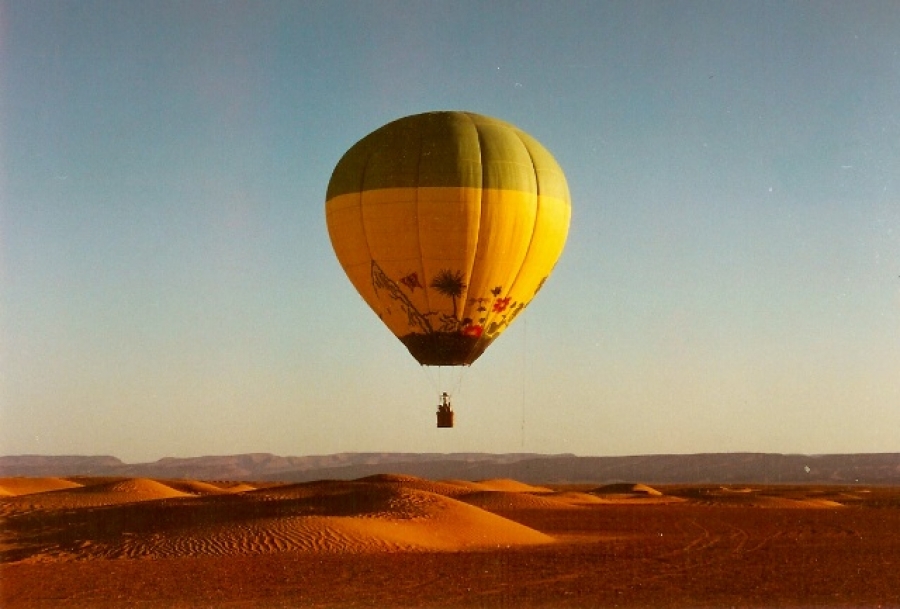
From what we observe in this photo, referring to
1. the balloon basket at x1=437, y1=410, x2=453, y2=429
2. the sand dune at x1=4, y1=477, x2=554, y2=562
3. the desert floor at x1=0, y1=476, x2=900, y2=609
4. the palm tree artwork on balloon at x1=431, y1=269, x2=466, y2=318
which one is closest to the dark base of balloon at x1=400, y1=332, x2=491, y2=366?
the palm tree artwork on balloon at x1=431, y1=269, x2=466, y2=318

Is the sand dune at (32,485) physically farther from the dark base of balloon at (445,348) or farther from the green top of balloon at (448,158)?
the green top of balloon at (448,158)

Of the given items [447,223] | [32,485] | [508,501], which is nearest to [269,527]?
[447,223]

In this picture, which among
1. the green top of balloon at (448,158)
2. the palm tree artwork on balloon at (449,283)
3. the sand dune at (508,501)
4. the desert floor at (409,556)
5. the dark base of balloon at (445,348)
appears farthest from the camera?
the sand dune at (508,501)

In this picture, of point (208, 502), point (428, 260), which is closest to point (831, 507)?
point (208, 502)

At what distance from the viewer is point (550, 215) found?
3138 cm

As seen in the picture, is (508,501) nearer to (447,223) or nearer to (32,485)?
(447,223)

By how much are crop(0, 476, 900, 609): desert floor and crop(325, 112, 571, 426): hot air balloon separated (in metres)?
5.69

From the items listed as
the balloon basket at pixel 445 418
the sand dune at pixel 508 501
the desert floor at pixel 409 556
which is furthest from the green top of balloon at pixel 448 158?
the sand dune at pixel 508 501

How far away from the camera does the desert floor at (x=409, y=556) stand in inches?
982

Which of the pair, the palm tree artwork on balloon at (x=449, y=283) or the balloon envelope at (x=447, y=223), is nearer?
the balloon envelope at (x=447, y=223)

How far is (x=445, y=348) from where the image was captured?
31.4m

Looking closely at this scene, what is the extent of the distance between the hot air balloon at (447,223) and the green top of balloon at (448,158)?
30mm

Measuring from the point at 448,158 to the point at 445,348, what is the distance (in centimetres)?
560

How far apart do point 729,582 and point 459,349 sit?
993 centimetres
